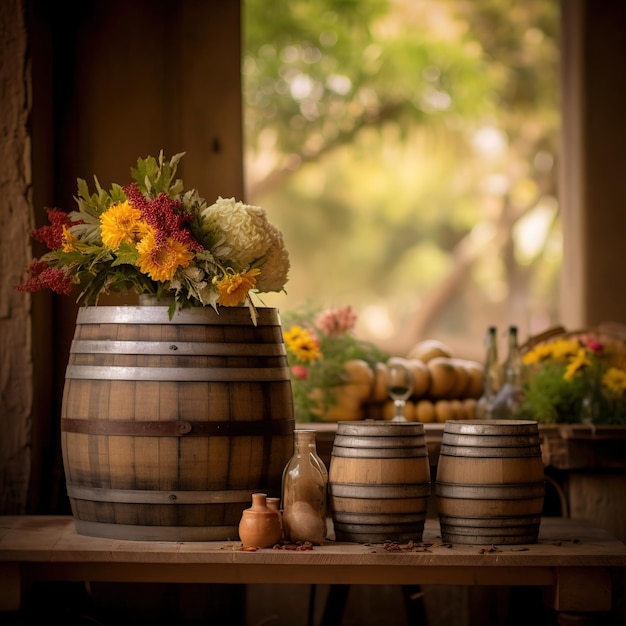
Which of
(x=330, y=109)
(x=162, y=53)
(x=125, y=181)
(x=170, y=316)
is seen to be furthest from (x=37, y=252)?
(x=330, y=109)

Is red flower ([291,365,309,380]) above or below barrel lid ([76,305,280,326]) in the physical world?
below

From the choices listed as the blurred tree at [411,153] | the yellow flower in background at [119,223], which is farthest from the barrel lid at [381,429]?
the blurred tree at [411,153]

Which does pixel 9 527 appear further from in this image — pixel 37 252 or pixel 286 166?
pixel 286 166

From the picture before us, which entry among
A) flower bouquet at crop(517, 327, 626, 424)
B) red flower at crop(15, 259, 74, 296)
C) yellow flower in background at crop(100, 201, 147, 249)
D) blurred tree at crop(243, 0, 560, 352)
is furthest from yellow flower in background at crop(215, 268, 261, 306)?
blurred tree at crop(243, 0, 560, 352)

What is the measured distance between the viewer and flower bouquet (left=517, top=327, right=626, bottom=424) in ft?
9.37

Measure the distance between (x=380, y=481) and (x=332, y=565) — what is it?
7.7 inches

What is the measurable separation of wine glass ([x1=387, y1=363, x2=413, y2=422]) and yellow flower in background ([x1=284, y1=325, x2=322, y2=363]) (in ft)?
0.76

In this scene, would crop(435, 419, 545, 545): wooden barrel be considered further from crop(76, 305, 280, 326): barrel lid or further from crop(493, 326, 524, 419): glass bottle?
crop(493, 326, 524, 419): glass bottle

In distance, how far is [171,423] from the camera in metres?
2.00

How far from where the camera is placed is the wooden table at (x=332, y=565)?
6.30 feet

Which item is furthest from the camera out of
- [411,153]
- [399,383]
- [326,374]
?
[411,153]

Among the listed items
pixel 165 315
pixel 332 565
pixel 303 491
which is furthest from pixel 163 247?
pixel 332 565

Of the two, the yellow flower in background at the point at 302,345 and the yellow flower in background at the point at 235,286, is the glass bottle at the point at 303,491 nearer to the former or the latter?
the yellow flower in background at the point at 235,286

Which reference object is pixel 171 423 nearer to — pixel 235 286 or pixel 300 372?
pixel 235 286
